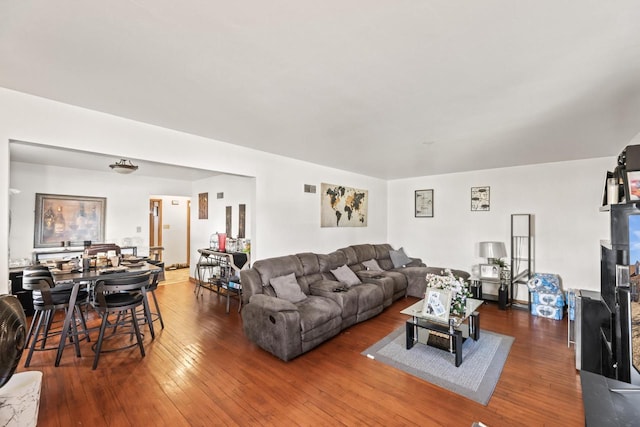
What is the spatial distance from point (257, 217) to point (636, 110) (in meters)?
4.35

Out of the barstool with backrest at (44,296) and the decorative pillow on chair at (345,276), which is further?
the decorative pillow on chair at (345,276)

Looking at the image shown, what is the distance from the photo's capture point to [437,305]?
3.25 metres

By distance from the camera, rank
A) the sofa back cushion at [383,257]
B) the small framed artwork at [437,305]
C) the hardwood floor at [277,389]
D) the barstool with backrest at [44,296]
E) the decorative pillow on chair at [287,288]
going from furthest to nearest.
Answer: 1. the sofa back cushion at [383,257]
2. the decorative pillow on chair at [287,288]
3. the small framed artwork at [437,305]
4. the barstool with backrest at [44,296]
5. the hardwood floor at [277,389]

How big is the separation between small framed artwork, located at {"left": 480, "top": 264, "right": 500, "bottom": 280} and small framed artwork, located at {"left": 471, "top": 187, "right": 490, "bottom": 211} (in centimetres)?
114

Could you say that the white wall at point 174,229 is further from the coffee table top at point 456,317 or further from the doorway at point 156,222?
the coffee table top at point 456,317

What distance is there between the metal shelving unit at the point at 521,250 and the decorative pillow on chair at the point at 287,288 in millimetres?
3919

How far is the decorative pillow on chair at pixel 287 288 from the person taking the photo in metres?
3.75

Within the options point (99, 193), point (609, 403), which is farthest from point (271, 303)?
point (99, 193)

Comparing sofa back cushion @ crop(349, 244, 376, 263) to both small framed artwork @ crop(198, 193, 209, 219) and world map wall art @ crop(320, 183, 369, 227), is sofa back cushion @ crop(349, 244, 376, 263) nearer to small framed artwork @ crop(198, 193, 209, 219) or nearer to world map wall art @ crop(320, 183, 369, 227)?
world map wall art @ crop(320, 183, 369, 227)

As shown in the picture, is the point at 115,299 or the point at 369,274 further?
the point at 369,274

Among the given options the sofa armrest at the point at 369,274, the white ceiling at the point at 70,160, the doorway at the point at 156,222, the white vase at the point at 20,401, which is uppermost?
the white ceiling at the point at 70,160

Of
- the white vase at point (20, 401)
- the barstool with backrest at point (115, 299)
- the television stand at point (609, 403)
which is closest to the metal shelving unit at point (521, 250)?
the television stand at point (609, 403)

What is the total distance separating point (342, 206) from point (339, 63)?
4043mm

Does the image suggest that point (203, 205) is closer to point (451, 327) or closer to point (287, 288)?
point (287, 288)
